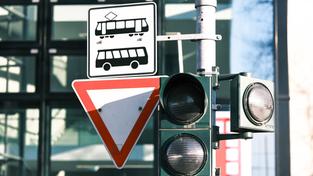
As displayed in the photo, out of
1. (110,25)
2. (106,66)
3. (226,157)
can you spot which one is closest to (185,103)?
(106,66)

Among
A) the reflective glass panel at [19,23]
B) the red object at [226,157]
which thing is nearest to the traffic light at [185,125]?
the red object at [226,157]

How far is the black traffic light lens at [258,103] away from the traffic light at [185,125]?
249 millimetres

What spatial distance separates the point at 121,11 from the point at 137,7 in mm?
115

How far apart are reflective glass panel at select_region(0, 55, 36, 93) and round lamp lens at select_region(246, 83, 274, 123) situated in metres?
5.58

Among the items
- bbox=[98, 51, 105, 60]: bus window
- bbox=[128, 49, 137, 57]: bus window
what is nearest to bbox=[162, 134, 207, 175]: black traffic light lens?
bbox=[128, 49, 137, 57]: bus window

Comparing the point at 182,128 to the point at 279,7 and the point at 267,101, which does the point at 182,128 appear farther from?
the point at 279,7

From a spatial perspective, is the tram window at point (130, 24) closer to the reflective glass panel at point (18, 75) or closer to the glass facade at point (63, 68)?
the glass facade at point (63, 68)

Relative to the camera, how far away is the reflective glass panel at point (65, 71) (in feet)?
31.5

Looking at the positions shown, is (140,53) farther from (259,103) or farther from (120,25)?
(259,103)

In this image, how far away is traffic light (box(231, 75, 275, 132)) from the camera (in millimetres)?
4422

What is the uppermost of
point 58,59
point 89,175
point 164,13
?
point 164,13

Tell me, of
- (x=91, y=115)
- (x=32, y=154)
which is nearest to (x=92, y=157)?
(x=32, y=154)

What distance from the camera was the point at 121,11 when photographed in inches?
192

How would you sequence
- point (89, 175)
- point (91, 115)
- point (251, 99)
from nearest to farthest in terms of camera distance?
point (251, 99) < point (91, 115) < point (89, 175)
